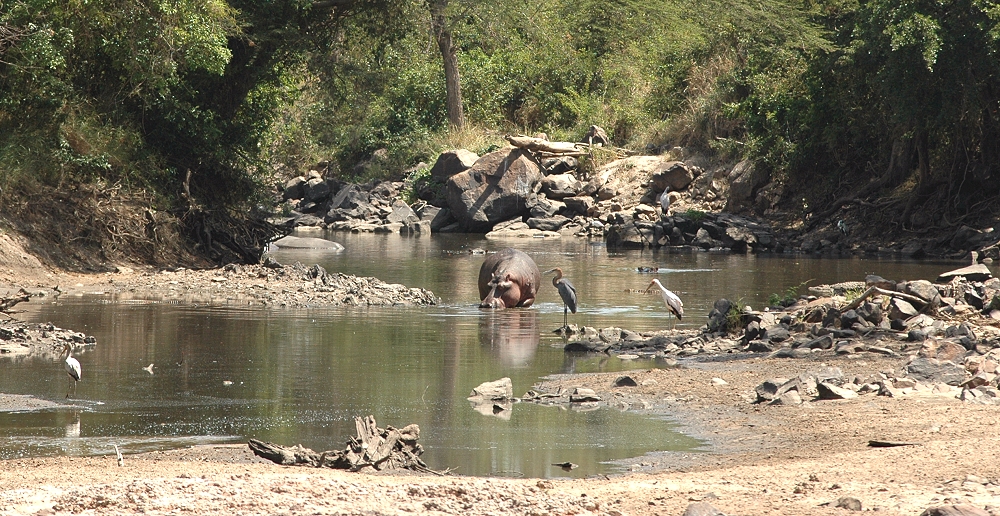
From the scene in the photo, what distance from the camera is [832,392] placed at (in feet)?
30.6

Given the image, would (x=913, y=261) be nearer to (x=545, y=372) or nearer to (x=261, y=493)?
(x=545, y=372)

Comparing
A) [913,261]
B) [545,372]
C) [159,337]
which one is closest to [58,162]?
[159,337]

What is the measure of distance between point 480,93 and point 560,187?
30.5 ft

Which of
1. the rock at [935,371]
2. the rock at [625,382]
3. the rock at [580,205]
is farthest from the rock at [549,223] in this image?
the rock at [935,371]

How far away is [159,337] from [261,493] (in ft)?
25.3

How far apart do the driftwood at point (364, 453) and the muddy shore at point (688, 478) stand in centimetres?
19

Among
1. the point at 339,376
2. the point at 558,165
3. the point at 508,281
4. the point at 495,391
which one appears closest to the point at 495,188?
the point at 558,165

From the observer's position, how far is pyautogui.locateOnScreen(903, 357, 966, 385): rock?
977cm

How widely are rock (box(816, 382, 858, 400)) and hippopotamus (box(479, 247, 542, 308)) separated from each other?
8.16 metres

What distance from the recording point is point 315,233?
38.3m

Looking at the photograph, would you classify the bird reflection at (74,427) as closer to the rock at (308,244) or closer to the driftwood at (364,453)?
the driftwood at (364,453)

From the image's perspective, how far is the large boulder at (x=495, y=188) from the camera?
37688mm

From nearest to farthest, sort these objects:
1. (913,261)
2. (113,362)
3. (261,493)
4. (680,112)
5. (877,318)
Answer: (261,493) < (113,362) < (877,318) < (913,261) < (680,112)

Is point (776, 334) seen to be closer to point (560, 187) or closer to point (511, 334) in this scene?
point (511, 334)
